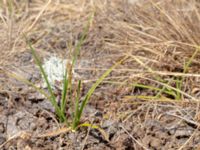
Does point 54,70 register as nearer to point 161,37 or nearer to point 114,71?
point 114,71

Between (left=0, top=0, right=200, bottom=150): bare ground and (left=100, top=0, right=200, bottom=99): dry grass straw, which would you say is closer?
(left=0, top=0, right=200, bottom=150): bare ground

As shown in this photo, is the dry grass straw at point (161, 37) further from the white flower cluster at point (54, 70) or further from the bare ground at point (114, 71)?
the white flower cluster at point (54, 70)

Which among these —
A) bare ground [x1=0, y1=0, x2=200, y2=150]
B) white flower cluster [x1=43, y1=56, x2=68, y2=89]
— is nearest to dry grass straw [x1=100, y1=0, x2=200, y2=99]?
bare ground [x1=0, y1=0, x2=200, y2=150]

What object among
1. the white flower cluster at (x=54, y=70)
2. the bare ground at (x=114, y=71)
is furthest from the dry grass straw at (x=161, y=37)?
the white flower cluster at (x=54, y=70)

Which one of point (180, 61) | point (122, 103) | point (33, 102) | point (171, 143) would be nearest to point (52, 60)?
point (33, 102)

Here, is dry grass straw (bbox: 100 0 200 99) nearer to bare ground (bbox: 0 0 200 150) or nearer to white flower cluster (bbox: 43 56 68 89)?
bare ground (bbox: 0 0 200 150)

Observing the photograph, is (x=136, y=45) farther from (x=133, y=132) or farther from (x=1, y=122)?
(x=1, y=122)

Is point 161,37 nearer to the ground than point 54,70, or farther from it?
farther from it

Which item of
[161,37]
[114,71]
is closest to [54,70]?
[114,71]
